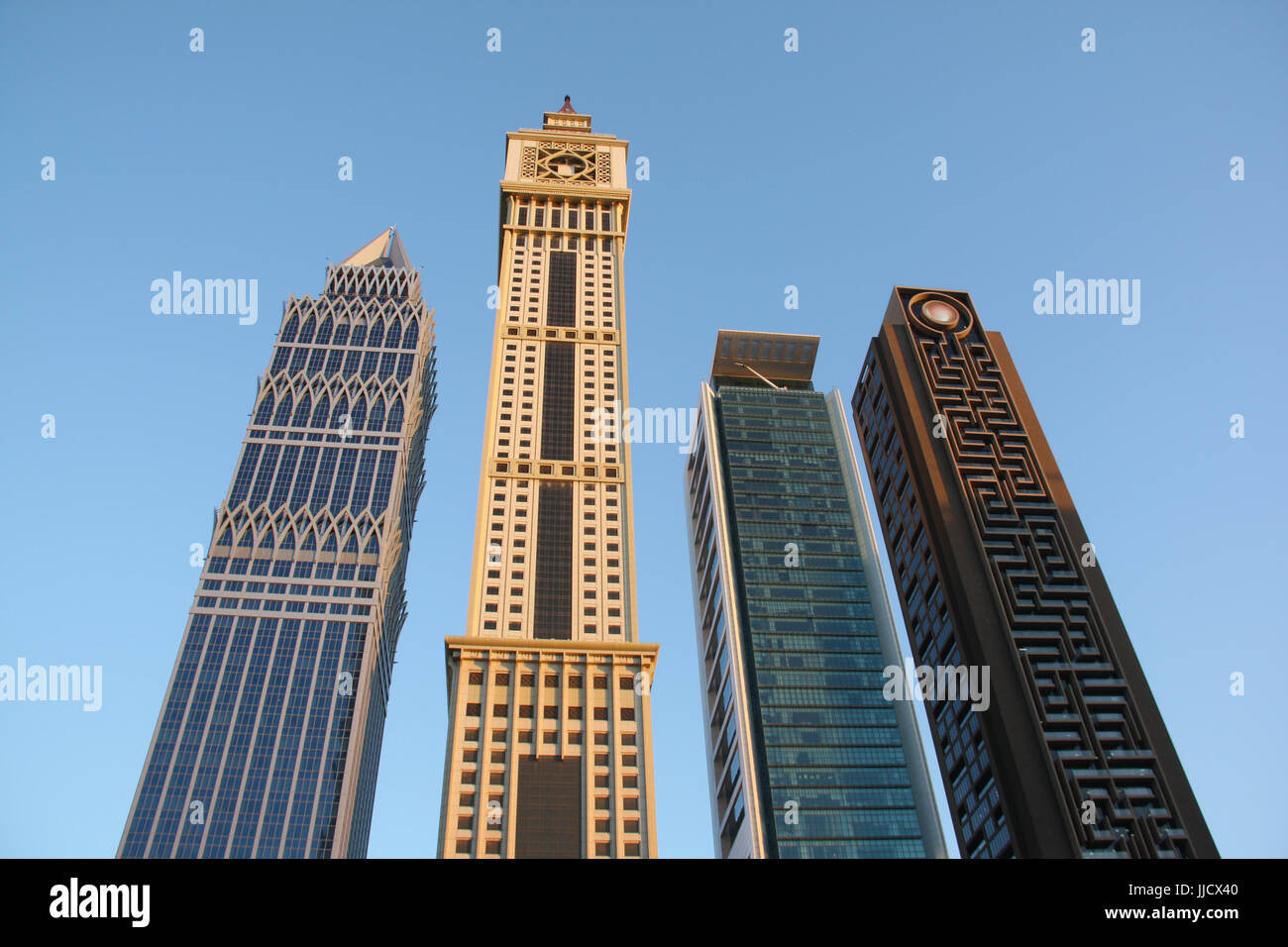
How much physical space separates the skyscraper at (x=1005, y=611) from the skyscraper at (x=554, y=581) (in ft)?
106

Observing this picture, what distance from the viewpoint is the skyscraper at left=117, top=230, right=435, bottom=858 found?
126m

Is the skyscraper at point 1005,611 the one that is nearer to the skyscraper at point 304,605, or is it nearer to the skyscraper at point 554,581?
the skyscraper at point 554,581

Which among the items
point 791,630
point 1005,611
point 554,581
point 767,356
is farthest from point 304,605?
point 1005,611

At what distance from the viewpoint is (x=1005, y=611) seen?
4092 inches

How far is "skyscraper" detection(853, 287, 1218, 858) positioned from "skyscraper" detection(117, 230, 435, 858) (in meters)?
75.1

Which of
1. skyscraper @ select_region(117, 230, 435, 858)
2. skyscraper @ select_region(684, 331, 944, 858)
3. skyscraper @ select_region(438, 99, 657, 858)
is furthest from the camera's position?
skyscraper @ select_region(117, 230, 435, 858)

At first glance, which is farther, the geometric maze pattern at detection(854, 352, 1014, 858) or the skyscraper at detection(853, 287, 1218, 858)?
the geometric maze pattern at detection(854, 352, 1014, 858)

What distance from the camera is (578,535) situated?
123688 millimetres

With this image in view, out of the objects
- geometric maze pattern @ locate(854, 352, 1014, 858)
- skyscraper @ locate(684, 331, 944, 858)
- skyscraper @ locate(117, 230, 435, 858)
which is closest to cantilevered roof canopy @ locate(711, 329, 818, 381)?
skyscraper @ locate(684, 331, 944, 858)

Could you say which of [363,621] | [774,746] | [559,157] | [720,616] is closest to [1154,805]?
[774,746]

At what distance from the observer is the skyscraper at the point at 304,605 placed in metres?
126

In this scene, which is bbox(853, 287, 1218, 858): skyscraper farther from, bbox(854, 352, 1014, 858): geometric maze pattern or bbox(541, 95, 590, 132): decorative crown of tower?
bbox(541, 95, 590, 132): decorative crown of tower

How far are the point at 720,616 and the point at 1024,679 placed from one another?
54.7 m
